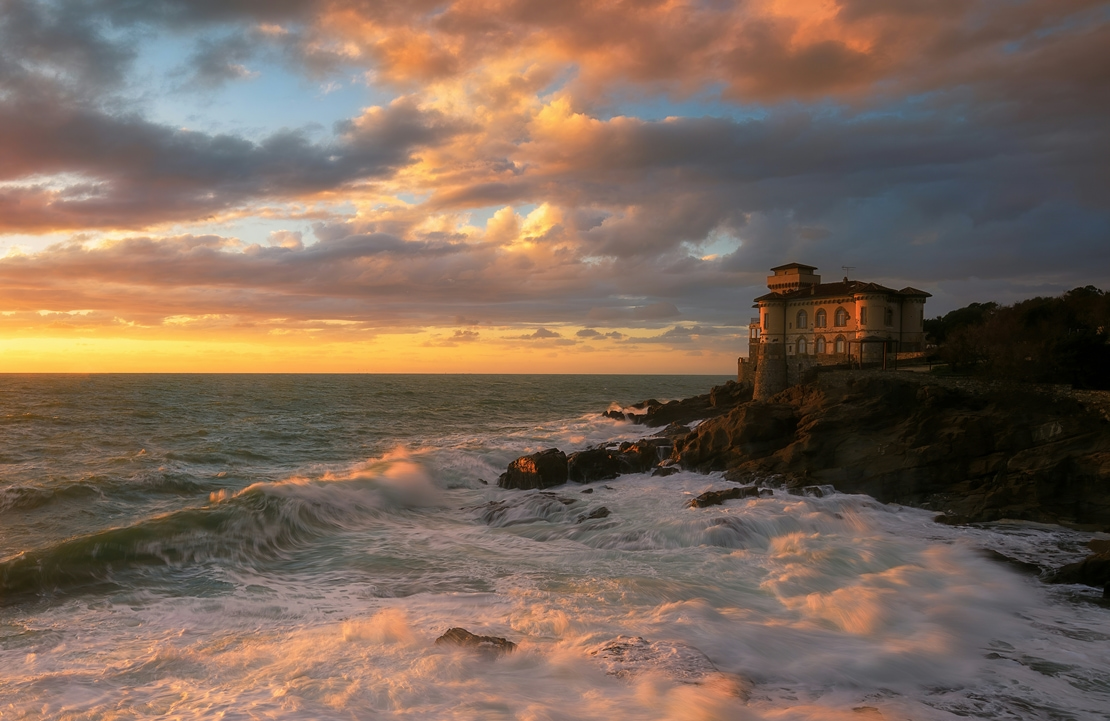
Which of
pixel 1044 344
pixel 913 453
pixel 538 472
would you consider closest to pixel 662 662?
pixel 538 472

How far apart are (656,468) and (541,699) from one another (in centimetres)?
2121

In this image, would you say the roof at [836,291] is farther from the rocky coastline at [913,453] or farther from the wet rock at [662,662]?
the wet rock at [662,662]

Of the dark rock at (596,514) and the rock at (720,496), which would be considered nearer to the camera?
the dark rock at (596,514)

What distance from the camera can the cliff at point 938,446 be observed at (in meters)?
20.8

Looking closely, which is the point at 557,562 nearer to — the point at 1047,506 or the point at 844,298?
the point at 1047,506

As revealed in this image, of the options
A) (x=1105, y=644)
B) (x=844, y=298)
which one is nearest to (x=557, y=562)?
(x=1105, y=644)

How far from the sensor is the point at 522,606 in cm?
1353

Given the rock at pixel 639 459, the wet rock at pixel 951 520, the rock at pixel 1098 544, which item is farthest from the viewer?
the rock at pixel 639 459

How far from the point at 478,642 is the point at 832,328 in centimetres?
4016

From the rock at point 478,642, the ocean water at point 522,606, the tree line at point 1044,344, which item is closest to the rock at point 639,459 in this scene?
the ocean water at point 522,606

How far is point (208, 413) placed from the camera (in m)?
62.3

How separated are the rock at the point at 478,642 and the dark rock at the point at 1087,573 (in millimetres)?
12698

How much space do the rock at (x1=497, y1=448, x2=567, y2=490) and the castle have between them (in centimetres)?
2080

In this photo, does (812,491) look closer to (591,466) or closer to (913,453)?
(913,453)
